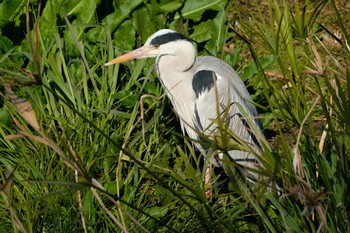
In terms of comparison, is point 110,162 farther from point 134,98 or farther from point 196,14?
point 196,14

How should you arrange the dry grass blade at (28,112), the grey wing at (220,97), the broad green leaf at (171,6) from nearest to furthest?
the dry grass blade at (28,112) → the grey wing at (220,97) → the broad green leaf at (171,6)

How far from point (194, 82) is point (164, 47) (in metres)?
0.26

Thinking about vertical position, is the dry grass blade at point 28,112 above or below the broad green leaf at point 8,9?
above

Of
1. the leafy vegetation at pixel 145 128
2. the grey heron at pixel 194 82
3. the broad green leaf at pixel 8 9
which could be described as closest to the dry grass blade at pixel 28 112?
the leafy vegetation at pixel 145 128

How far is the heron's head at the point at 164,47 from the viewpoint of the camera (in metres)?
4.11

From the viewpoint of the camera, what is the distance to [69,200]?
3211mm

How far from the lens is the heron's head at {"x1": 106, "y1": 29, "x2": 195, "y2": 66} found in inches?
162

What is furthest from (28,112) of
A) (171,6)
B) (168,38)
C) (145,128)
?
(171,6)

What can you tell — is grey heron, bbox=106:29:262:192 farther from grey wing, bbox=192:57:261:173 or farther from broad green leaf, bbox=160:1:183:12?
broad green leaf, bbox=160:1:183:12

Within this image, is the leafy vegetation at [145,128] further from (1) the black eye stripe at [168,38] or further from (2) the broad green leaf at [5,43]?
(1) the black eye stripe at [168,38]

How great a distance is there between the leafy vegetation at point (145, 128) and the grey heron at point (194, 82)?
0.12m

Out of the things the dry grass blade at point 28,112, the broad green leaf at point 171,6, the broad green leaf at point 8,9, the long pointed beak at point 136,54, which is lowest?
the broad green leaf at point 171,6

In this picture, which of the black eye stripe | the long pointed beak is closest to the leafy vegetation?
the long pointed beak

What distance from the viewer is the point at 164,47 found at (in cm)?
415
